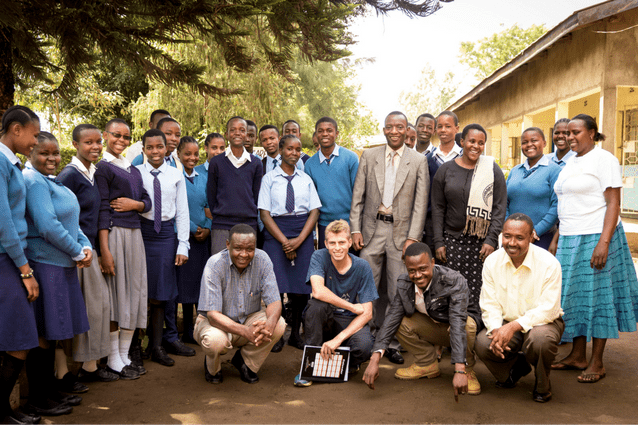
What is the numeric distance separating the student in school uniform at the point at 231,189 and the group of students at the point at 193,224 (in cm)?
1

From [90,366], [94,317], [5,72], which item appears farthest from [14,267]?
[5,72]

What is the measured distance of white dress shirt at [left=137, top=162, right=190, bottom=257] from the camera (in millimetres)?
4711

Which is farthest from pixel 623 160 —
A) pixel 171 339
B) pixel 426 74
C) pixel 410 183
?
pixel 426 74

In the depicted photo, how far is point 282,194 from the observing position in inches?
207

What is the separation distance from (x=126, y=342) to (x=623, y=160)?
10.4 m

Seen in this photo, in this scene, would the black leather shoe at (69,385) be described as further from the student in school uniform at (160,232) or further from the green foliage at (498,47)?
the green foliage at (498,47)

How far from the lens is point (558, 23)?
8641 millimetres

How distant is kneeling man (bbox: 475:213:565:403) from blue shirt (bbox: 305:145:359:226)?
1736 mm

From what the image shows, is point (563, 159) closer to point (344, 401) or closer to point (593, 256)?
point (593, 256)

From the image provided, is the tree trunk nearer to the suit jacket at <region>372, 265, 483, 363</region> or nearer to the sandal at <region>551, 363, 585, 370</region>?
the suit jacket at <region>372, 265, 483, 363</region>

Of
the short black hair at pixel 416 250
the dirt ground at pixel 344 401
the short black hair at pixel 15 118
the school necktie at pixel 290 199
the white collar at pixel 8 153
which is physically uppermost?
the short black hair at pixel 15 118

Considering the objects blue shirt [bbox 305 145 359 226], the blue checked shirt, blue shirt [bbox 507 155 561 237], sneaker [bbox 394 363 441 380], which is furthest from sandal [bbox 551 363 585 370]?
the blue checked shirt

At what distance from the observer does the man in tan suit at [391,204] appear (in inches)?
195

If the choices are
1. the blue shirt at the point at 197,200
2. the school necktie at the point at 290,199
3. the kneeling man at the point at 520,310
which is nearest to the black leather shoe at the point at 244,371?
the school necktie at the point at 290,199
